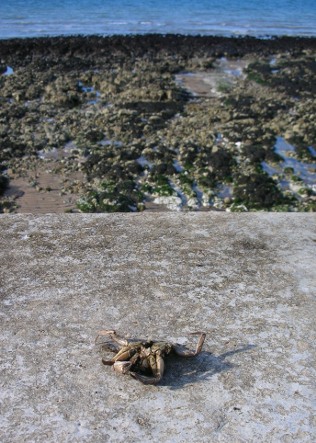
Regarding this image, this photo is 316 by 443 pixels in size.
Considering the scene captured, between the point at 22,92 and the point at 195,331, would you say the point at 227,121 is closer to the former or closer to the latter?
the point at 22,92

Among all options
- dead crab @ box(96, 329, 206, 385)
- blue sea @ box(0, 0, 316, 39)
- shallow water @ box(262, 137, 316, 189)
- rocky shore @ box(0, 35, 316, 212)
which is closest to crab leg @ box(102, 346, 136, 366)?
dead crab @ box(96, 329, 206, 385)

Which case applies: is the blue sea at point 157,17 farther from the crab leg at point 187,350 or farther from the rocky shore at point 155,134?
the crab leg at point 187,350

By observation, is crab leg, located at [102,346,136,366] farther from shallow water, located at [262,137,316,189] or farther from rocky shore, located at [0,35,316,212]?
shallow water, located at [262,137,316,189]

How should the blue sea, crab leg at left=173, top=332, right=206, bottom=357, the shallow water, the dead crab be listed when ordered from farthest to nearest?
the blue sea < the shallow water < crab leg at left=173, top=332, right=206, bottom=357 < the dead crab

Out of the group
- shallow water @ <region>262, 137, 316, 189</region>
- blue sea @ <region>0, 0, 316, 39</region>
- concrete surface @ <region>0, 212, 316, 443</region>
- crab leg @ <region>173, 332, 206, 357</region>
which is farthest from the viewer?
blue sea @ <region>0, 0, 316, 39</region>

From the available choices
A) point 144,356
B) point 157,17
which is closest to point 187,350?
point 144,356

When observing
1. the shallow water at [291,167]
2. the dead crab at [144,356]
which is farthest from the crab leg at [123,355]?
the shallow water at [291,167]

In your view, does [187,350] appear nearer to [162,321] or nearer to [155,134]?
[162,321]
